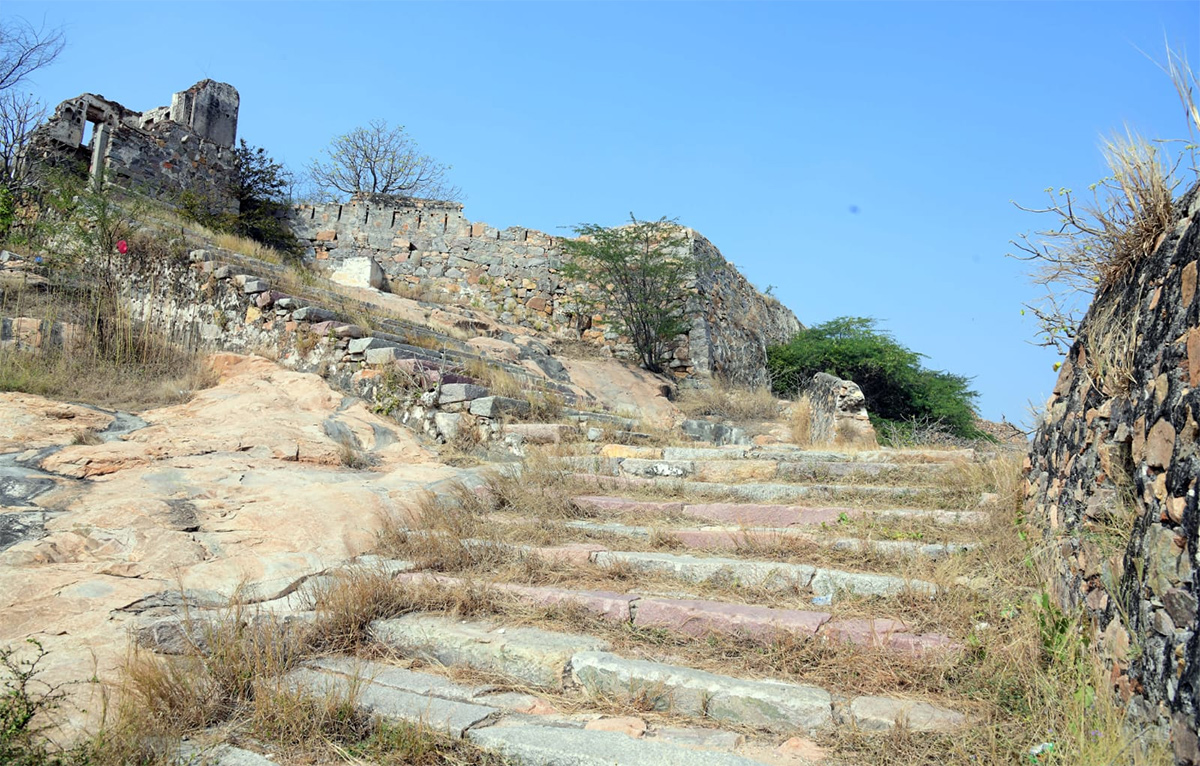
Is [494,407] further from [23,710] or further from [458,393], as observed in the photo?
[23,710]

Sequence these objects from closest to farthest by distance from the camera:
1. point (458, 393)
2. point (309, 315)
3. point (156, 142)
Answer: point (458, 393), point (309, 315), point (156, 142)

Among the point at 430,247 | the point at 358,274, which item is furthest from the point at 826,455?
the point at 430,247

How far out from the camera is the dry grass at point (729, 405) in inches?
505

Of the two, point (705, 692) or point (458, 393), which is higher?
point (458, 393)

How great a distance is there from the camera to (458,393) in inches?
267

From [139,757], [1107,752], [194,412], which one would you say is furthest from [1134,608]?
[194,412]

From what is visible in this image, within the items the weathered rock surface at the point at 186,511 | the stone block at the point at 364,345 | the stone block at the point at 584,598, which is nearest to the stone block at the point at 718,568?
the stone block at the point at 584,598

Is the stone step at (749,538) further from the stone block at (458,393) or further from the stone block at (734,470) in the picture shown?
the stone block at (458,393)

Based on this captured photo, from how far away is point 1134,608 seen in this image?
2.34 m

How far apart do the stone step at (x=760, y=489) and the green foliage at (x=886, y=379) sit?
39.0 ft

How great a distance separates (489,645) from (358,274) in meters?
13.4

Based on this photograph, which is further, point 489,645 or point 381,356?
point 381,356

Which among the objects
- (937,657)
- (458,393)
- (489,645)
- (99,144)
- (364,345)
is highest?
(99,144)

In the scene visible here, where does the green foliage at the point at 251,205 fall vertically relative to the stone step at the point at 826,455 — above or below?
above
